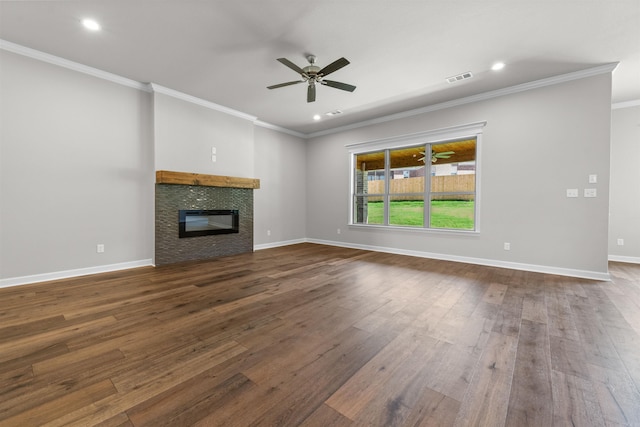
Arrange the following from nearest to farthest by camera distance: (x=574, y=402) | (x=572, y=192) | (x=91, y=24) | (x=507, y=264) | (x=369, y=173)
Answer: (x=574, y=402) < (x=91, y=24) < (x=572, y=192) < (x=507, y=264) < (x=369, y=173)

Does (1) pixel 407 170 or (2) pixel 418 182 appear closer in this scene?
(2) pixel 418 182

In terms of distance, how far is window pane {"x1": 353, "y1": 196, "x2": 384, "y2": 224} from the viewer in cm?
593

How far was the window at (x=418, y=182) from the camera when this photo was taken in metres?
4.74

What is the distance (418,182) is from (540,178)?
194 centimetres

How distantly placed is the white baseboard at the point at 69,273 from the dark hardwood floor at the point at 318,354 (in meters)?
0.15

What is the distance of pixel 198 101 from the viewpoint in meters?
4.67

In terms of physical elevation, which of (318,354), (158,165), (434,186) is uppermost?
(158,165)

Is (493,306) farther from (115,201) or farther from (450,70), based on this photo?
(115,201)

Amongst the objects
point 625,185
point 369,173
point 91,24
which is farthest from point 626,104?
point 91,24

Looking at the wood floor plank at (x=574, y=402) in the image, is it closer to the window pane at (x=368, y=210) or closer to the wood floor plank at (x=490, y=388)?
the wood floor plank at (x=490, y=388)

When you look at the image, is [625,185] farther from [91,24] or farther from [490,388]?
[91,24]

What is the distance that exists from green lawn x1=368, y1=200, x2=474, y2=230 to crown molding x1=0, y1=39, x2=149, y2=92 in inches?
195

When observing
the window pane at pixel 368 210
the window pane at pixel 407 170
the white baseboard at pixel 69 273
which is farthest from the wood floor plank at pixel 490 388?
the white baseboard at pixel 69 273

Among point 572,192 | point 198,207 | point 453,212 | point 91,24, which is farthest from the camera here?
point 453,212
